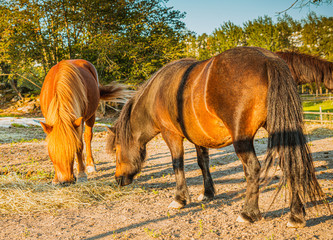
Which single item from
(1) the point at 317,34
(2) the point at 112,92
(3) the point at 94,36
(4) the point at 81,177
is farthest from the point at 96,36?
(1) the point at 317,34

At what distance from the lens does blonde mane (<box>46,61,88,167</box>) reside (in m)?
3.58

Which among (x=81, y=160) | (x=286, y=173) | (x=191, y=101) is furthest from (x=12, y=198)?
(x=286, y=173)

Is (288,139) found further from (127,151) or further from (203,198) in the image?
(127,151)

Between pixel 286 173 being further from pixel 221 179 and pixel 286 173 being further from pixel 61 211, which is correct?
pixel 61 211

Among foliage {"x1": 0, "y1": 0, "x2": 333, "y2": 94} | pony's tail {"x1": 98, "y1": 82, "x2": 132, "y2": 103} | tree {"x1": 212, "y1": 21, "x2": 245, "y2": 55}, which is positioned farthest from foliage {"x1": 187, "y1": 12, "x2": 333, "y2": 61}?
pony's tail {"x1": 98, "y1": 82, "x2": 132, "y2": 103}

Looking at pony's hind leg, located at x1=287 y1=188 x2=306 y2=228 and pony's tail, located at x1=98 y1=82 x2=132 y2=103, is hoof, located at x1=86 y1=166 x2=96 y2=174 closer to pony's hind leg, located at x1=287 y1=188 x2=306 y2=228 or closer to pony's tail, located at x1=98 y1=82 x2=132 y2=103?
pony's tail, located at x1=98 y1=82 x2=132 y2=103

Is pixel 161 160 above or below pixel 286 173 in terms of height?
below

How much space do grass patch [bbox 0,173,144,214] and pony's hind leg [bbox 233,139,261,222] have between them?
6.66 feet

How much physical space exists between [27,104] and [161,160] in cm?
1907

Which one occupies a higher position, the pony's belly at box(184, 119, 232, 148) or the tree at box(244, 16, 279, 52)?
the tree at box(244, 16, 279, 52)

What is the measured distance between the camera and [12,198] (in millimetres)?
3877

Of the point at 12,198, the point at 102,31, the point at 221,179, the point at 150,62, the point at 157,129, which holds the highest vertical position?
the point at 102,31

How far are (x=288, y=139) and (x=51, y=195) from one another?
11.3 ft

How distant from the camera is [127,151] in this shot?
416 centimetres
